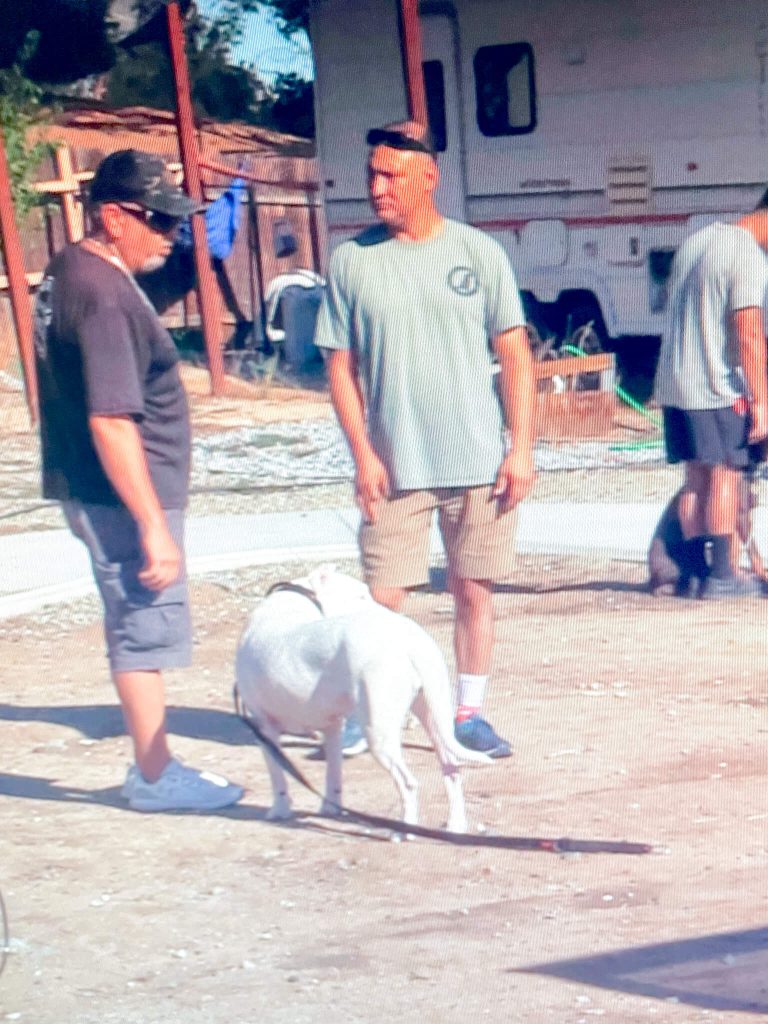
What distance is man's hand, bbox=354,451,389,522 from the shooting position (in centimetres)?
518

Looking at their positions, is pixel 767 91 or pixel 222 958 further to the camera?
pixel 767 91

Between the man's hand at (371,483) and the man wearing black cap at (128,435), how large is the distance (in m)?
0.57

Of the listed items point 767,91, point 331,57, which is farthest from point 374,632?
point 331,57

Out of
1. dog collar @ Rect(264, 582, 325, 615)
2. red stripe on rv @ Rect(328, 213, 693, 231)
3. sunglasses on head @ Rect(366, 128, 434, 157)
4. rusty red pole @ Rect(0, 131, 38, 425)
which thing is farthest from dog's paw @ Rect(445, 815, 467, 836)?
red stripe on rv @ Rect(328, 213, 693, 231)

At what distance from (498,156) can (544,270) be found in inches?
40.4

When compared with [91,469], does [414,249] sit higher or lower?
higher

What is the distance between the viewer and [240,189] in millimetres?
17219

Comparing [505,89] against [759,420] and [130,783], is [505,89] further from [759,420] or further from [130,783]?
[130,783]

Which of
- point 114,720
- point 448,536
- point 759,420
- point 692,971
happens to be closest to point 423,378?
point 448,536

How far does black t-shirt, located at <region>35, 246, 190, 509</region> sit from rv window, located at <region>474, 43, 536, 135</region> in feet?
32.6

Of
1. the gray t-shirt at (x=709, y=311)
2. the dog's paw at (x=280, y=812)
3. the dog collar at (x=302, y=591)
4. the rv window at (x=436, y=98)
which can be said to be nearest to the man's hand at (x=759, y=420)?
the gray t-shirt at (x=709, y=311)

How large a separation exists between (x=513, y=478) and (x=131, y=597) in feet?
3.67

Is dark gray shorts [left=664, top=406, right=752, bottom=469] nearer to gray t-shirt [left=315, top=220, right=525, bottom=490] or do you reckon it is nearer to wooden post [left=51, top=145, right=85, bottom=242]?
gray t-shirt [left=315, top=220, right=525, bottom=490]

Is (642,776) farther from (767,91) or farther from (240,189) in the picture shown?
(240,189)
